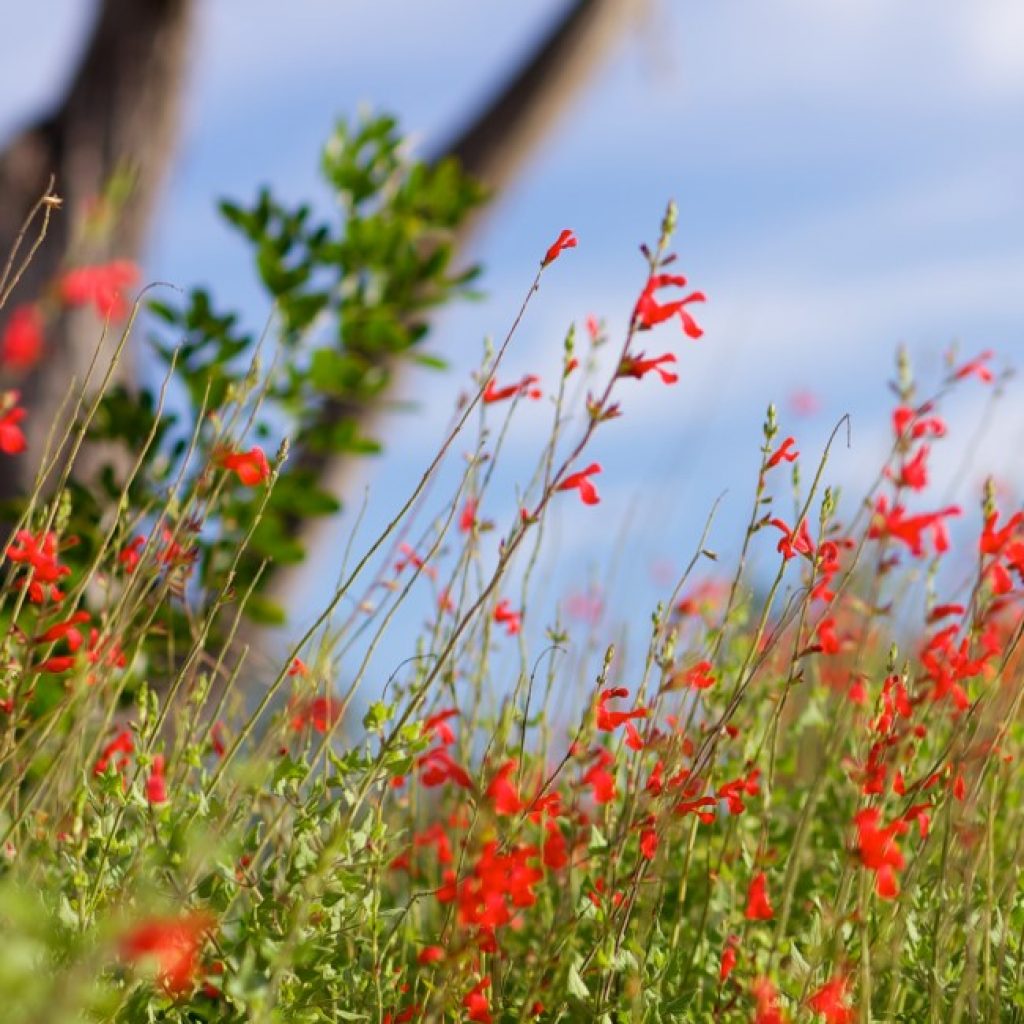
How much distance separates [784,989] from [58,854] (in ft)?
3.06

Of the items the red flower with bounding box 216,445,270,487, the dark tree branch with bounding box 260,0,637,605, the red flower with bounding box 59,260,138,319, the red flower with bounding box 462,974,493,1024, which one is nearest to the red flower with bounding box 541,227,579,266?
the red flower with bounding box 462,974,493,1024

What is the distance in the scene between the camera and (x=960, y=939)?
1.92 metres

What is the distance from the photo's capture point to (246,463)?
1.81m

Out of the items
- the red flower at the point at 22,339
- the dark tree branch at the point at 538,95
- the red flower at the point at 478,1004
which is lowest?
the red flower at the point at 478,1004

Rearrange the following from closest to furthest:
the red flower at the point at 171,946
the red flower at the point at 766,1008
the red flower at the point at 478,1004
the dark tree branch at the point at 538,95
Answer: the red flower at the point at 171,946, the red flower at the point at 766,1008, the red flower at the point at 478,1004, the dark tree branch at the point at 538,95

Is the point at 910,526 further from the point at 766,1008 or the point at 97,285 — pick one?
the point at 97,285

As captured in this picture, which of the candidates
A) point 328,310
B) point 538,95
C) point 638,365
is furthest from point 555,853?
point 538,95

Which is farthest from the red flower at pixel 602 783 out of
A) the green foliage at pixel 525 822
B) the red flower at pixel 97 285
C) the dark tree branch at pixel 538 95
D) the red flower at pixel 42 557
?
the dark tree branch at pixel 538 95

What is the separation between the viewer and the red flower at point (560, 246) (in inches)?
64.2

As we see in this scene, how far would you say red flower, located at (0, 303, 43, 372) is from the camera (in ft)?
13.0

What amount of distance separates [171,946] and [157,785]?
1.76ft

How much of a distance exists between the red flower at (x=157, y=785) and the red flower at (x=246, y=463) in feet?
1.23

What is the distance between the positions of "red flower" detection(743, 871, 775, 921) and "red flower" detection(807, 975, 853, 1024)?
7.4 inches

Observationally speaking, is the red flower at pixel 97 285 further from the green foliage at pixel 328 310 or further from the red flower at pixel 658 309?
the red flower at pixel 658 309
